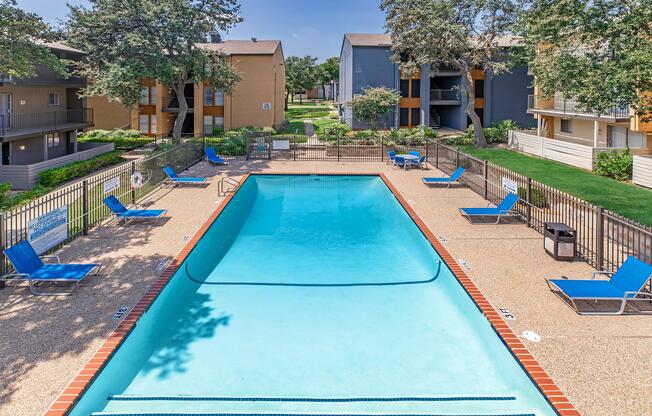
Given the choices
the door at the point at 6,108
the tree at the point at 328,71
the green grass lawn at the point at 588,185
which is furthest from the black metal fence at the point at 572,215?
the tree at the point at 328,71

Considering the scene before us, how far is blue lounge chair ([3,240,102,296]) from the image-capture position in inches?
364

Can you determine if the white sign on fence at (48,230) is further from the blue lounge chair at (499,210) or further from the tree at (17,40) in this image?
the blue lounge chair at (499,210)

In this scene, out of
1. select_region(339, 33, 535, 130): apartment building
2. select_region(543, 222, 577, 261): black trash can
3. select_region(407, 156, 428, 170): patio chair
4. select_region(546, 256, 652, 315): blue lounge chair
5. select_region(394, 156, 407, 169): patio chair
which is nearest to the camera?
select_region(546, 256, 652, 315): blue lounge chair

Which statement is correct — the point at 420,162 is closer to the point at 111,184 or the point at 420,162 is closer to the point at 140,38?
the point at 111,184

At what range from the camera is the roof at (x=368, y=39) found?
45406 millimetres

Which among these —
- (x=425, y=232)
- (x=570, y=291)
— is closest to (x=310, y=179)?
(x=425, y=232)

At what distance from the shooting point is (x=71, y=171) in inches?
996

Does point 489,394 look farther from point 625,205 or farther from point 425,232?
point 625,205

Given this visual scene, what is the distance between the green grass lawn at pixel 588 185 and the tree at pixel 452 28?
800cm

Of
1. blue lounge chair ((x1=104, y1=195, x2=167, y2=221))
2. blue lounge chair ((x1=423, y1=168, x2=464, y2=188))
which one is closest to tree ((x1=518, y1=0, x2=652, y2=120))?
blue lounge chair ((x1=423, y1=168, x2=464, y2=188))

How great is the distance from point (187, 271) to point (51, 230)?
3.34 metres

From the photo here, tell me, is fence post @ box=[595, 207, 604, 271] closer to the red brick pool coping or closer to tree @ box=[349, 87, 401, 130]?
the red brick pool coping

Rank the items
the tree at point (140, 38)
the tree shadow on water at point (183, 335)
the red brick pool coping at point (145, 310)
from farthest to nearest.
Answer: the tree at point (140, 38) → the tree shadow on water at point (183, 335) → the red brick pool coping at point (145, 310)

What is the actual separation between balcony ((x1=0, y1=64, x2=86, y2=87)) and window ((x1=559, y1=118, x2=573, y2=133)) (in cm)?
3193
